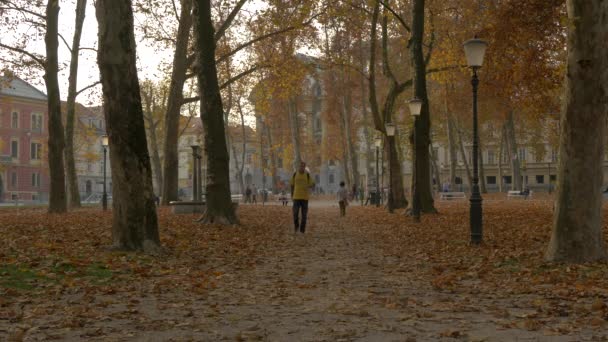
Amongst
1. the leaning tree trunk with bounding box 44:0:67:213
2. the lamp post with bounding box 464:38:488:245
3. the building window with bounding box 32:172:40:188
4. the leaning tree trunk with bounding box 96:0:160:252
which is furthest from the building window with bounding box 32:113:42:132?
the lamp post with bounding box 464:38:488:245

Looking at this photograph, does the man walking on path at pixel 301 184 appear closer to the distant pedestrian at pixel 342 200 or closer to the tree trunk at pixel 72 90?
the distant pedestrian at pixel 342 200

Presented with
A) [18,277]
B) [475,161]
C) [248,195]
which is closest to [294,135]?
[248,195]

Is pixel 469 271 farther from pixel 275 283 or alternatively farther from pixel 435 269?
pixel 275 283

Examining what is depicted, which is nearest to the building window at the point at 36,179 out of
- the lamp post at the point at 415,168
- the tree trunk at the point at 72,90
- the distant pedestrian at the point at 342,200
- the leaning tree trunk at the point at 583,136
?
the tree trunk at the point at 72,90

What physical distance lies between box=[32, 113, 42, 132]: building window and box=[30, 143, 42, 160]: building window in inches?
64.1

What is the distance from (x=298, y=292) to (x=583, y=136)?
467 cm

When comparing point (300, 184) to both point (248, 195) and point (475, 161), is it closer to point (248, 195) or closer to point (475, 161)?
point (475, 161)


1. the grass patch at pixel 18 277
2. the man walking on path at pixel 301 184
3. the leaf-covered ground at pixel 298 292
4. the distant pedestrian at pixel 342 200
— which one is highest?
the man walking on path at pixel 301 184

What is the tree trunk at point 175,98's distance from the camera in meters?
28.5

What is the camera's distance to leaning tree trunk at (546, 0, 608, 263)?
9109 mm

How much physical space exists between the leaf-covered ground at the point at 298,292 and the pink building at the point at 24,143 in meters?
57.7

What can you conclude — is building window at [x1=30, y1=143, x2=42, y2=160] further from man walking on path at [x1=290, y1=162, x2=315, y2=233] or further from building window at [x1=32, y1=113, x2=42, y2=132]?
man walking on path at [x1=290, y1=162, x2=315, y2=233]

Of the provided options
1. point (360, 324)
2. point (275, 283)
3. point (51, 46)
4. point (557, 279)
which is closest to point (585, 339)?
point (360, 324)

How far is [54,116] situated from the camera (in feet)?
83.4
